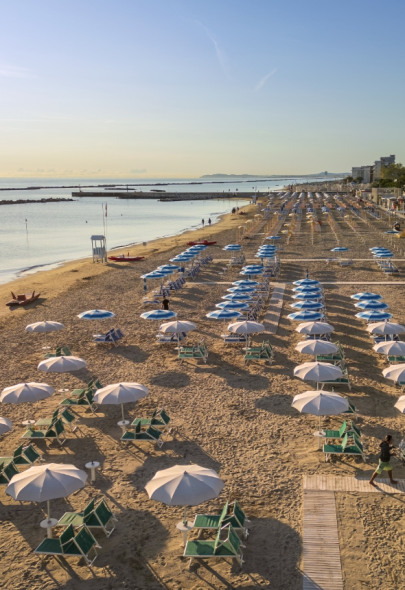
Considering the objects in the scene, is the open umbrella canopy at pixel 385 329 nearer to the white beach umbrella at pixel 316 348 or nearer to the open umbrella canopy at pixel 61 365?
the white beach umbrella at pixel 316 348

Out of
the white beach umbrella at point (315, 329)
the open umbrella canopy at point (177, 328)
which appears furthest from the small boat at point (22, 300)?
the white beach umbrella at point (315, 329)

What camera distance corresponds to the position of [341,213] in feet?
226

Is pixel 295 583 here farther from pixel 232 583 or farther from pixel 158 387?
pixel 158 387

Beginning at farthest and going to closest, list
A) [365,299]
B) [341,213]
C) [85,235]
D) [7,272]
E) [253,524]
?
[341,213] < [85,235] < [7,272] < [365,299] < [253,524]

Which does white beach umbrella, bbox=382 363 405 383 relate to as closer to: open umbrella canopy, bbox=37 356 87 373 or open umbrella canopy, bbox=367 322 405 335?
open umbrella canopy, bbox=367 322 405 335

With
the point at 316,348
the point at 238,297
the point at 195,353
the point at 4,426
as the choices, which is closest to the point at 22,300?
the point at 238,297

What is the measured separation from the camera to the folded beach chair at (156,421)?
36.7 feet

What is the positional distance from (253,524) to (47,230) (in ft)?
226

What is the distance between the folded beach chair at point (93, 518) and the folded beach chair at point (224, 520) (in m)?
1.40

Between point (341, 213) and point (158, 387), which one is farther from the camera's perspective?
point (341, 213)

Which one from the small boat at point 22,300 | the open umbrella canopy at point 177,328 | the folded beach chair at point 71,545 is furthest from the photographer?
the small boat at point 22,300

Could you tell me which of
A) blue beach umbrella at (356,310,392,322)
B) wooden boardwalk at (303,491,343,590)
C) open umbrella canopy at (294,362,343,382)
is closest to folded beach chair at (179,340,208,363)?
open umbrella canopy at (294,362,343,382)

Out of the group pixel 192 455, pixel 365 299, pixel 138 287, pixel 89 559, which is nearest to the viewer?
pixel 89 559

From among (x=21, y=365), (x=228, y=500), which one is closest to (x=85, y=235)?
(x=21, y=365)
